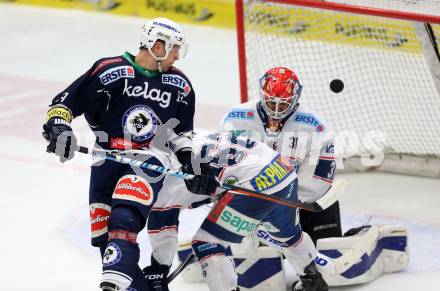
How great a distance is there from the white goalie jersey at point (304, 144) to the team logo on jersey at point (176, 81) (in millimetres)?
544

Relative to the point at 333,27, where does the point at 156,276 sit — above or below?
below

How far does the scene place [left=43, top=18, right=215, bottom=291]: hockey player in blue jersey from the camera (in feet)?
14.2

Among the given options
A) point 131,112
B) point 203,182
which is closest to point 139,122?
point 131,112

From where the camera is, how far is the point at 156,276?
4.64 m

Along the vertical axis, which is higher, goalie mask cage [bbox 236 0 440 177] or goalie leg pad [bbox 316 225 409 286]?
goalie mask cage [bbox 236 0 440 177]

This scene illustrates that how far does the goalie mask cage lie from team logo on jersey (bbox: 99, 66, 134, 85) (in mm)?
2141

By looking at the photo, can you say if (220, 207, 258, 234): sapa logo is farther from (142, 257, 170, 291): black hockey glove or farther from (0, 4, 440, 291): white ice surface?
(0, 4, 440, 291): white ice surface

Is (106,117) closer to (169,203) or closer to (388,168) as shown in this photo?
(169,203)

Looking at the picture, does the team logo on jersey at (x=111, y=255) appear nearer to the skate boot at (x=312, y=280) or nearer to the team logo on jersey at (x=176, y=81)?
the team logo on jersey at (x=176, y=81)

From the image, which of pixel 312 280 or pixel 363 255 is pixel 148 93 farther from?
pixel 363 255

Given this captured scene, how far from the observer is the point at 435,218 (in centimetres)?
607

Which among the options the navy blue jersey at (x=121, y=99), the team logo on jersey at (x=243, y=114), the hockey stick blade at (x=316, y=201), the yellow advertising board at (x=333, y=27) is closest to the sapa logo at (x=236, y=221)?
the hockey stick blade at (x=316, y=201)

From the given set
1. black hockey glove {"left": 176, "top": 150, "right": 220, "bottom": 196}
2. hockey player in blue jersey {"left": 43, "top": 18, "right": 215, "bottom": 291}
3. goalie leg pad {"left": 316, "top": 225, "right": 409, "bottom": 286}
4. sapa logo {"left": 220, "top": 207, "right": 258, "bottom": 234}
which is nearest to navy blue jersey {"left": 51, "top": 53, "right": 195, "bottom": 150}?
hockey player in blue jersey {"left": 43, "top": 18, "right": 215, "bottom": 291}

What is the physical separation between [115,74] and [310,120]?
45.2 inches
